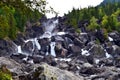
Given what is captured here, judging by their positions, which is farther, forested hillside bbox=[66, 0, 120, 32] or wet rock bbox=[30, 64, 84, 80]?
forested hillside bbox=[66, 0, 120, 32]

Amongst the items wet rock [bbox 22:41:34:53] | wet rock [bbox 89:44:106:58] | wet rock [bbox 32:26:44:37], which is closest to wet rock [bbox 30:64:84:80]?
wet rock [bbox 89:44:106:58]

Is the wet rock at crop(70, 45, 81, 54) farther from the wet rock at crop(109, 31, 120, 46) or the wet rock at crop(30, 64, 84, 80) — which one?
the wet rock at crop(30, 64, 84, 80)

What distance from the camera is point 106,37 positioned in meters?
125

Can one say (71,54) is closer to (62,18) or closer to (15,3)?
(62,18)

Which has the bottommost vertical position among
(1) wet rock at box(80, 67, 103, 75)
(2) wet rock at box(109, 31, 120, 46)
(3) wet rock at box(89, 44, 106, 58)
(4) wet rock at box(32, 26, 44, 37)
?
(1) wet rock at box(80, 67, 103, 75)

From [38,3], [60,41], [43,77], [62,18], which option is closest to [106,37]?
[60,41]

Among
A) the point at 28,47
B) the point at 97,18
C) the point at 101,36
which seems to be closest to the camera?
the point at 28,47

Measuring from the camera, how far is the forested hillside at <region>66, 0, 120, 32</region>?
145062 millimetres

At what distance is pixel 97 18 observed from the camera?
546 feet

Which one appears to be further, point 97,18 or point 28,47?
point 97,18

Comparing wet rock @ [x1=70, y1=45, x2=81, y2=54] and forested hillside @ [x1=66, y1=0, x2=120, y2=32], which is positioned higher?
forested hillside @ [x1=66, y1=0, x2=120, y2=32]

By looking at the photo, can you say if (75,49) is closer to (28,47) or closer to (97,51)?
(97,51)

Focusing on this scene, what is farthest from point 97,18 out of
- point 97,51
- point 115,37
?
point 97,51

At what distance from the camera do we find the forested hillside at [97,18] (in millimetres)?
145062
